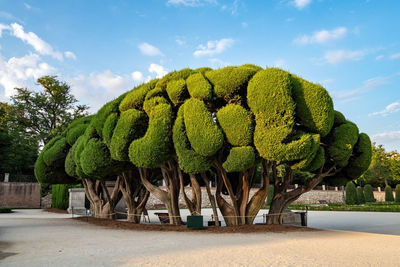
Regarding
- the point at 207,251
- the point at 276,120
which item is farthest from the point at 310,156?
the point at 207,251

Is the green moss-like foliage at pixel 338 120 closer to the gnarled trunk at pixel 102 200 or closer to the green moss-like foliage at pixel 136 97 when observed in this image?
the green moss-like foliage at pixel 136 97

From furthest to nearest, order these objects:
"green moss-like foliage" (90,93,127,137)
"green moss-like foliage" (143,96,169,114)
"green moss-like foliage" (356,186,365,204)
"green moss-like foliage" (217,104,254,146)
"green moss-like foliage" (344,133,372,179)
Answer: "green moss-like foliage" (356,186,365,204)
"green moss-like foliage" (90,93,127,137)
"green moss-like foliage" (344,133,372,179)
"green moss-like foliage" (143,96,169,114)
"green moss-like foliage" (217,104,254,146)

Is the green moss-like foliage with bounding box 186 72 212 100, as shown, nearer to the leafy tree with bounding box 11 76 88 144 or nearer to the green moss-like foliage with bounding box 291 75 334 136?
the green moss-like foliage with bounding box 291 75 334 136

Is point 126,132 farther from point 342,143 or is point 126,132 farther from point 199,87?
point 342,143

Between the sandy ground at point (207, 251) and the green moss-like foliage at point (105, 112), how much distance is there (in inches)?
176

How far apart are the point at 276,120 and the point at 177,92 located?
353cm

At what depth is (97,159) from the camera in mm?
12094

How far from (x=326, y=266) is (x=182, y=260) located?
105 inches

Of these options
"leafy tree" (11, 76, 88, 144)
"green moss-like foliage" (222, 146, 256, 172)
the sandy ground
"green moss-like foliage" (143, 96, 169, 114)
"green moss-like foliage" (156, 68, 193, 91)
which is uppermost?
"leafy tree" (11, 76, 88, 144)

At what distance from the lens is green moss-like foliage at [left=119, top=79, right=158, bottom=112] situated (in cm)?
1145

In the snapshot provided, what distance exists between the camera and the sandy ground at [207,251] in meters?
5.90

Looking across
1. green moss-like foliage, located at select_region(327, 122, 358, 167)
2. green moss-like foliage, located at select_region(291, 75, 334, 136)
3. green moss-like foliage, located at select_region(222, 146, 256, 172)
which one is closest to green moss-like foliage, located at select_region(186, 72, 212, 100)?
green moss-like foliage, located at select_region(222, 146, 256, 172)

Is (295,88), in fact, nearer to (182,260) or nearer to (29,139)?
(182,260)

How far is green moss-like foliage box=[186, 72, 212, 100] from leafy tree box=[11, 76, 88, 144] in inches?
1201
